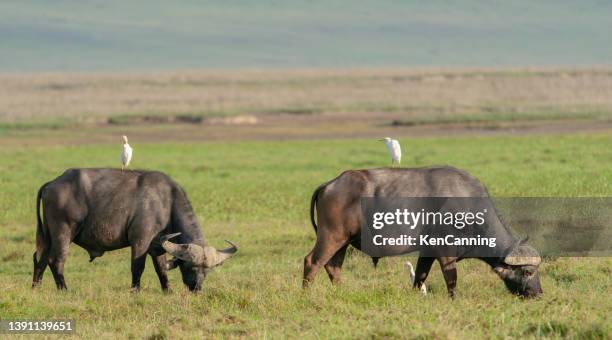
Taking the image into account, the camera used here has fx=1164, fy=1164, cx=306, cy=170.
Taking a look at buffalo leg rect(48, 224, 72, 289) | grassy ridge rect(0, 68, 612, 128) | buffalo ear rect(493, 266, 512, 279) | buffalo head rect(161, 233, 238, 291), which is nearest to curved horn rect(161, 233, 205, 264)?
buffalo head rect(161, 233, 238, 291)

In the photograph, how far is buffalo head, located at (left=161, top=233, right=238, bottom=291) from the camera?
1320 centimetres

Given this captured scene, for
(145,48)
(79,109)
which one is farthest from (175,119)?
(145,48)

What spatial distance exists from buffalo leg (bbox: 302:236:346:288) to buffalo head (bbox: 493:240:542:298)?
1.75m

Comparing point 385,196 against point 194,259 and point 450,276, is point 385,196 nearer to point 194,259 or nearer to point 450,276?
point 450,276

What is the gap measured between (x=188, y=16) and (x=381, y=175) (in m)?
186

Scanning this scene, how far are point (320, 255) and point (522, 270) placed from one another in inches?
85.5

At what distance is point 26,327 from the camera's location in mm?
11656

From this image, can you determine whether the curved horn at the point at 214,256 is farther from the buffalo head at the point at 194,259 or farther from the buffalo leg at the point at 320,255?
the buffalo leg at the point at 320,255

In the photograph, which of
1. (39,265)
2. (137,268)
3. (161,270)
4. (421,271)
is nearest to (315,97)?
(39,265)

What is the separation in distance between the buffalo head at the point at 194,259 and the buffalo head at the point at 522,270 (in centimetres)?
308

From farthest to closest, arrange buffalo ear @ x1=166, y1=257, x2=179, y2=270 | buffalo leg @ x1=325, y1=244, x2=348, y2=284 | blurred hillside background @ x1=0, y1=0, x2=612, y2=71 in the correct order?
blurred hillside background @ x1=0, y1=0, x2=612, y2=71 < buffalo ear @ x1=166, y1=257, x2=179, y2=270 < buffalo leg @ x1=325, y1=244, x2=348, y2=284

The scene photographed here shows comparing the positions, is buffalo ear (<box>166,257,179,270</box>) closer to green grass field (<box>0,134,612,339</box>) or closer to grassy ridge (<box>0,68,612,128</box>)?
green grass field (<box>0,134,612,339</box>)

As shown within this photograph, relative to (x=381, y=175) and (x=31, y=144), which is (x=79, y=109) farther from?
(x=381, y=175)

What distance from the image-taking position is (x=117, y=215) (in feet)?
46.3
